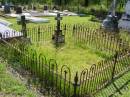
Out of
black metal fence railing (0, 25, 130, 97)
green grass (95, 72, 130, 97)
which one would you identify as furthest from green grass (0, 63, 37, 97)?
green grass (95, 72, 130, 97)

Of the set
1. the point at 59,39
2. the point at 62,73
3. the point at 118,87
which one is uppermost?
the point at 59,39

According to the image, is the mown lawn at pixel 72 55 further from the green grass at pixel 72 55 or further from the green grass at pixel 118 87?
the green grass at pixel 118 87

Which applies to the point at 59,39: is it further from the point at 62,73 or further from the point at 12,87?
the point at 12,87

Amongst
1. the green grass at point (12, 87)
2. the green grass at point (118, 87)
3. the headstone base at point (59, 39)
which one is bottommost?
the green grass at point (118, 87)

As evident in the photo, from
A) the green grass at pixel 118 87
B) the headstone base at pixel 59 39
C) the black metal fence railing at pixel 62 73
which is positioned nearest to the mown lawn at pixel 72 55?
the headstone base at pixel 59 39

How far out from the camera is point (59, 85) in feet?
23.4

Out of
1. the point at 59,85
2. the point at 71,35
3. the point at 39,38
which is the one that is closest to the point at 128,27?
the point at 71,35

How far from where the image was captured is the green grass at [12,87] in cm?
661

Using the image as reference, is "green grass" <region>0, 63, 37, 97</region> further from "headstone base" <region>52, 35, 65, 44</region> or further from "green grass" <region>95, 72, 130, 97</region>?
"headstone base" <region>52, 35, 65, 44</region>

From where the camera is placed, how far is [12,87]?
6898 millimetres

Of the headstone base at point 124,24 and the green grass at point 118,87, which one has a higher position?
the headstone base at point 124,24

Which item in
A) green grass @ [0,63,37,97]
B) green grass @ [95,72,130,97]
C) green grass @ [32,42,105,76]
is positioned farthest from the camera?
green grass @ [32,42,105,76]

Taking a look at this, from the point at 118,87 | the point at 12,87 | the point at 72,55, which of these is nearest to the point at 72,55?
the point at 72,55

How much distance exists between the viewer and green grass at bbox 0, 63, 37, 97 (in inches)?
260
